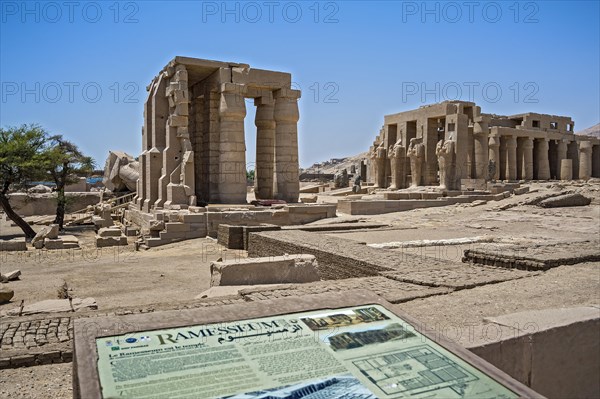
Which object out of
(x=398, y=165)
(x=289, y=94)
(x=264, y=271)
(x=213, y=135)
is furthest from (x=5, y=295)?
(x=398, y=165)

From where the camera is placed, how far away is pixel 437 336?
303 centimetres

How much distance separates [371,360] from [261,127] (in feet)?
55.3

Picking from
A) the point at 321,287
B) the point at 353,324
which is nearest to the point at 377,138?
the point at 321,287

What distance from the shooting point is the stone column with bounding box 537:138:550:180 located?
120ft

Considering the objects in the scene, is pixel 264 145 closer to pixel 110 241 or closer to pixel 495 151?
pixel 110 241

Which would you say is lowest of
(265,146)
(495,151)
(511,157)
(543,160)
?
(265,146)

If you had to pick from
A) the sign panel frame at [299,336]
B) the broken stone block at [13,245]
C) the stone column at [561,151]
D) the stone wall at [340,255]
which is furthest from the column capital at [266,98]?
the stone column at [561,151]

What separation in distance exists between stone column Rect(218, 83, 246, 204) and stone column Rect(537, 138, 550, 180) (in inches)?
1090

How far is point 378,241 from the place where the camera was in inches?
451

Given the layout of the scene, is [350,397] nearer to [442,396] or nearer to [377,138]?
[442,396]

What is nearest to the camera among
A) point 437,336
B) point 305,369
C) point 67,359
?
point 305,369

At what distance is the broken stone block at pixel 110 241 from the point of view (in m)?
14.9

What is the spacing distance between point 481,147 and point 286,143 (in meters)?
16.8

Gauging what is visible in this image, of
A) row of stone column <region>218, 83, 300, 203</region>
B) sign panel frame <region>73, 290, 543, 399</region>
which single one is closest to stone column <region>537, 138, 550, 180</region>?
row of stone column <region>218, 83, 300, 203</region>
